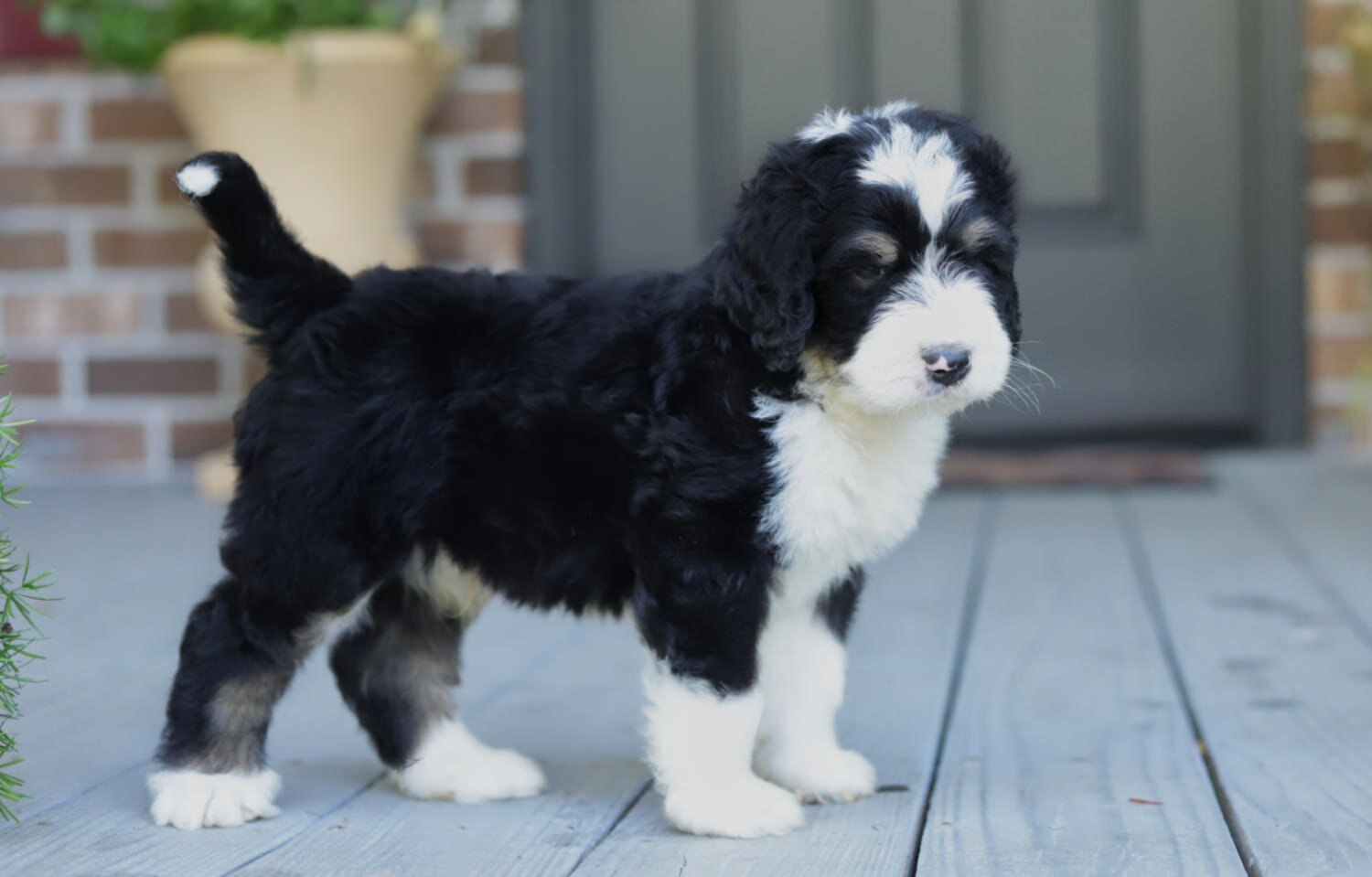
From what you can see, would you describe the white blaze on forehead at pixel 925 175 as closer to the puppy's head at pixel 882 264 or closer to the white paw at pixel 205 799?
the puppy's head at pixel 882 264

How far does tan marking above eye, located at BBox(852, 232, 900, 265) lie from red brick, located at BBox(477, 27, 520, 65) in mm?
3922

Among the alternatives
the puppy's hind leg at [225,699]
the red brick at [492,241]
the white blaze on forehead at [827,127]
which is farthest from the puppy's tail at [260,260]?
the red brick at [492,241]

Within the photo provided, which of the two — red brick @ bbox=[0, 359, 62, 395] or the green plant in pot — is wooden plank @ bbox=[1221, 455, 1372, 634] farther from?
red brick @ bbox=[0, 359, 62, 395]

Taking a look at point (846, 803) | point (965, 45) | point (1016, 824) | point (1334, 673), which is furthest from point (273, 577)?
point (965, 45)

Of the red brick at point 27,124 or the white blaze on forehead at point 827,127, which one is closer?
the white blaze on forehead at point 827,127

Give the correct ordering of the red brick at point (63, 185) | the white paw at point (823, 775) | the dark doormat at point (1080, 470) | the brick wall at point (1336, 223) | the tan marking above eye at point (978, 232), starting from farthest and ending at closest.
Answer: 1. the red brick at point (63, 185)
2. the brick wall at point (1336, 223)
3. the dark doormat at point (1080, 470)
4. the white paw at point (823, 775)
5. the tan marking above eye at point (978, 232)

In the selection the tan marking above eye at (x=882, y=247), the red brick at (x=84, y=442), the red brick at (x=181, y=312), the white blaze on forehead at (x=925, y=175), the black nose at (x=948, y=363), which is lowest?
the red brick at (x=84, y=442)

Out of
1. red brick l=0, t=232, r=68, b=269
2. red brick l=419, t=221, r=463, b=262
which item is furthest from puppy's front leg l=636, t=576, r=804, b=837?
red brick l=0, t=232, r=68, b=269

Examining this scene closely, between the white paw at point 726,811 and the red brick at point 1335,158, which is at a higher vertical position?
the red brick at point 1335,158

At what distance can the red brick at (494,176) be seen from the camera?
607 centimetres

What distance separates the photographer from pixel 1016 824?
8.03 ft

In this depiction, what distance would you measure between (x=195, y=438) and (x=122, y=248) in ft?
2.46

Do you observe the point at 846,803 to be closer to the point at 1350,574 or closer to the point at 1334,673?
the point at 1334,673

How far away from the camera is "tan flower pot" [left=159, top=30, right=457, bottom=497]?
5.32m
